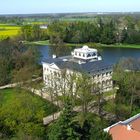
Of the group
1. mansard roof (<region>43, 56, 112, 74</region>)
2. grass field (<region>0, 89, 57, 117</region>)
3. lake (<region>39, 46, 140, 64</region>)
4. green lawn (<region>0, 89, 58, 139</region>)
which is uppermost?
mansard roof (<region>43, 56, 112, 74</region>)

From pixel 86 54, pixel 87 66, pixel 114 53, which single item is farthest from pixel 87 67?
pixel 114 53

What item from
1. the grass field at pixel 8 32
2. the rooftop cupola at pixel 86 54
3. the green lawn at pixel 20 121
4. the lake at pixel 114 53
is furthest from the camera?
the grass field at pixel 8 32

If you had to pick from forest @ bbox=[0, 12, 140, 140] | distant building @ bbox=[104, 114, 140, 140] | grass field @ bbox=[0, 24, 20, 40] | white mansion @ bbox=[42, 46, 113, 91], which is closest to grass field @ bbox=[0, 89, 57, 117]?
forest @ bbox=[0, 12, 140, 140]

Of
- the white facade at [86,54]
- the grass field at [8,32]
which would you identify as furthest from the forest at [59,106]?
the grass field at [8,32]

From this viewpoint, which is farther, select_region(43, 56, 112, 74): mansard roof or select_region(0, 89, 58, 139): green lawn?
select_region(43, 56, 112, 74): mansard roof

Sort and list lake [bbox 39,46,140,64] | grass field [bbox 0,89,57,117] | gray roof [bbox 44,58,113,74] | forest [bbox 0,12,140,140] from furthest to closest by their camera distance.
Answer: lake [bbox 39,46,140,64] < gray roof [bbox 44,58,113,74] < grass field [bbox 0,89,57,117] < forest [bbox 0,12,140,140]

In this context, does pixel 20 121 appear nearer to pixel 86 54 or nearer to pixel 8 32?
pixel 86 54

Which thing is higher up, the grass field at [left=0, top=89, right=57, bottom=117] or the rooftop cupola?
the rooftop cupola

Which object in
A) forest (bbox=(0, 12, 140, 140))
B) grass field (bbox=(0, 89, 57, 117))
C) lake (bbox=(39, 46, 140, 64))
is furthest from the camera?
lake (bbox=(39, 46, 140, 64))

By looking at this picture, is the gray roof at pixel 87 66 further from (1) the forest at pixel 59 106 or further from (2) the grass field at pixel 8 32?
(2) the grass field at pixel 8 32

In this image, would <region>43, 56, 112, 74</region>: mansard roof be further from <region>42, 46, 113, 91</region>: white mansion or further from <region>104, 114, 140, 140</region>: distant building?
<region>104, 114, 140, 140</region>: distant building

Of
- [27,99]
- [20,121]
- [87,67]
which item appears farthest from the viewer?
[87,67]
